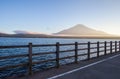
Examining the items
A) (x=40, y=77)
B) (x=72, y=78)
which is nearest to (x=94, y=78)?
(x=72, y=78)

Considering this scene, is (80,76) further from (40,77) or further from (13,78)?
(13,78)

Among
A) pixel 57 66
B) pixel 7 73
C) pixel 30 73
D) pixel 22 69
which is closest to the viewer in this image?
pixel 30 73

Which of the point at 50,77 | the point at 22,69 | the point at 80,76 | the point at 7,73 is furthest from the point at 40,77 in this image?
the point at 22,69

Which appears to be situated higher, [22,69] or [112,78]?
[112,78]

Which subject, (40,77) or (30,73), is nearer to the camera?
(40,77)

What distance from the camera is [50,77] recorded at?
7.90 metres

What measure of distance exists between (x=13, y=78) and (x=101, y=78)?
11.7 feet

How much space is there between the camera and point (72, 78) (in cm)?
771

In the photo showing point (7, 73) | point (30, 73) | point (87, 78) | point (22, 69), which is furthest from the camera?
point (22, 69)

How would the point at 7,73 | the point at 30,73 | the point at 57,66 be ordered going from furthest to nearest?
the point at 7,73, the point at 57,66, the point at 30,73

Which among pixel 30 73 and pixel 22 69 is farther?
pixel 22 69

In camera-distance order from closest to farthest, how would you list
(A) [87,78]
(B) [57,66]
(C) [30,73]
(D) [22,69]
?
(A) [87,78]
(C) [30,73]
(B) [57,66]
(D) [22,69]

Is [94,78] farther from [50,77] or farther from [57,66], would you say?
[57,66]

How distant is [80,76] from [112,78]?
129cm
